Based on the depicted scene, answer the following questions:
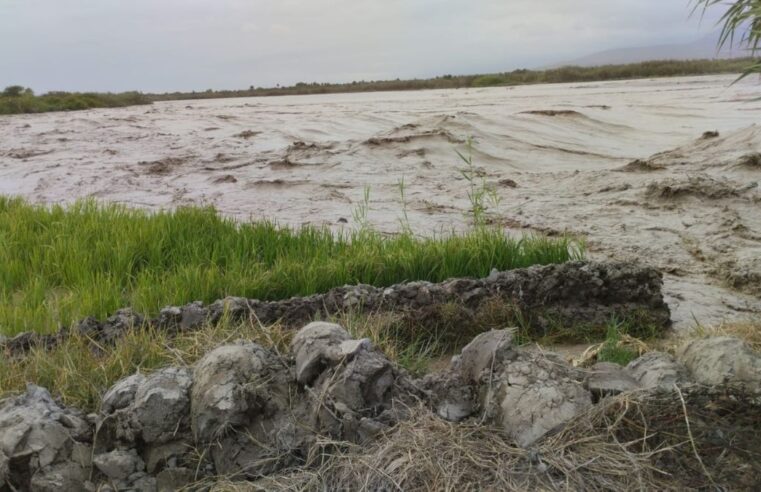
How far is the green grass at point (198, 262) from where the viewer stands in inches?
135

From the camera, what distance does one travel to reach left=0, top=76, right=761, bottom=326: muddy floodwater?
4.61m

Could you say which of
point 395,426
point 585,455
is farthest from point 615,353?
point 395,426

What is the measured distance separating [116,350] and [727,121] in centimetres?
952

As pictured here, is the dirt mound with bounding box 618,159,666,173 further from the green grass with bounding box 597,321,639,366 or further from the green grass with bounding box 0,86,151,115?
the green grass with bounding box 0,86,151,115

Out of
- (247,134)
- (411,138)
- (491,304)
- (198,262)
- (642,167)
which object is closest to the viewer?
(491,304)

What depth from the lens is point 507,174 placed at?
279 inches

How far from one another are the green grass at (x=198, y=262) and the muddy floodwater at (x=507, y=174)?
2.93 ft

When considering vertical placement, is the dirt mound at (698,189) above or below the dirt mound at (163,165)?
above

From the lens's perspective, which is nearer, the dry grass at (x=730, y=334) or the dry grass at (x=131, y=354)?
the dry grass at (x=131, y=354)

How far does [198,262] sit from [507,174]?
4003 mm

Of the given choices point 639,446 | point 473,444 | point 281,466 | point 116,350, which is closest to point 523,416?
point 473,444

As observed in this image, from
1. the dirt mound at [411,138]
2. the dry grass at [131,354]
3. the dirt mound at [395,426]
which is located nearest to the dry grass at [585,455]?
the dirt mound at [395,426]

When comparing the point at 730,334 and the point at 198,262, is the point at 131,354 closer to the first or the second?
the point at 198,262

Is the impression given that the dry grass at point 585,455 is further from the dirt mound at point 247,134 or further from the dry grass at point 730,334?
the dirt mound at point 247,134
